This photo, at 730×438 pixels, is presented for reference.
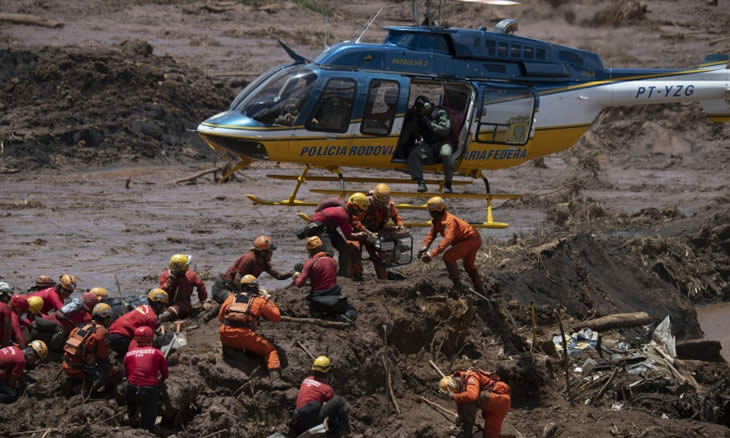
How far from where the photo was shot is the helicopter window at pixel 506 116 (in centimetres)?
1748

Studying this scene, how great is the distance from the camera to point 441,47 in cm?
1719

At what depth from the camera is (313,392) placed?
1112 cm

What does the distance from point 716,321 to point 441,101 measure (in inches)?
306

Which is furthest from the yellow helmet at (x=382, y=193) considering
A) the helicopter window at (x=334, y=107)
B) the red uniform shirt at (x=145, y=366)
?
the red uniform shirt at (x=145, y=366)

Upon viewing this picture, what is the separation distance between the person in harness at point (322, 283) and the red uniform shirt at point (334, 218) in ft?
1.69

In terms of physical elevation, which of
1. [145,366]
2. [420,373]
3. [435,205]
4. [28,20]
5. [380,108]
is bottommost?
[420,373]

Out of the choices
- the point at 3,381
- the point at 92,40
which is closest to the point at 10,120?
the point at 92,40

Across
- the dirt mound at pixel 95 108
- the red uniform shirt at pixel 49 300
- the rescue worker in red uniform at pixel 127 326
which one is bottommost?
the dirt mound at pixel 95 108

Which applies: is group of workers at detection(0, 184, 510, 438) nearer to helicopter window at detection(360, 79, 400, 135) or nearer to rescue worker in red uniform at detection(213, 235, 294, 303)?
rescue worker in red uniform at detection(213, 235, 294, 303)

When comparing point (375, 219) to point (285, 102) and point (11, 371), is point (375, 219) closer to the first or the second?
point (285, 102)

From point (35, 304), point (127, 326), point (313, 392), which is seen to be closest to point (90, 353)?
point (127, 326)

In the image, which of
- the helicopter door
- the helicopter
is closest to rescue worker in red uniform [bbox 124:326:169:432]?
the helicopter

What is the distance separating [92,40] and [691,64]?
21.6 m

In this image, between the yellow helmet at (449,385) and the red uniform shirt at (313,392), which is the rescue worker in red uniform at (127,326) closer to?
the red uniform shirt at (313,392)
